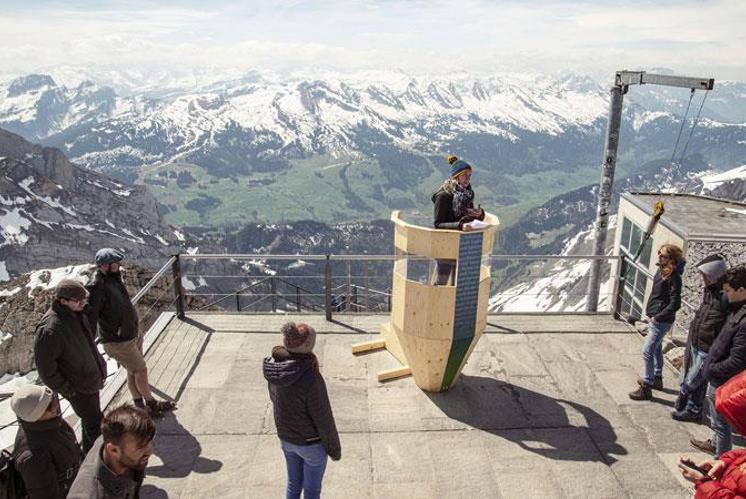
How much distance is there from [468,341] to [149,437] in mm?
5786

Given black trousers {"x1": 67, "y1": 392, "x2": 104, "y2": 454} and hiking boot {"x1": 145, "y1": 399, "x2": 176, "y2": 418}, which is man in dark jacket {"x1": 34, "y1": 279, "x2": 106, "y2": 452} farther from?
hiking boot {"x1": 145, "y1": 399, "x2": 176, "y2": 418}

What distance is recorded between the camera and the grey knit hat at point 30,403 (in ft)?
14.7

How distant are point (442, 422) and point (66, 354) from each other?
496 centimetres

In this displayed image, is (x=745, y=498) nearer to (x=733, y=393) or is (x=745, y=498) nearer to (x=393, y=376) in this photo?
(x=733, y=393)

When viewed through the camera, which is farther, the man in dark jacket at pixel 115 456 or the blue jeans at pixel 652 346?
the blue jeans at pixel 652 346

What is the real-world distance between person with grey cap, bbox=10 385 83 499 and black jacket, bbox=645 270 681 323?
25.6 feet

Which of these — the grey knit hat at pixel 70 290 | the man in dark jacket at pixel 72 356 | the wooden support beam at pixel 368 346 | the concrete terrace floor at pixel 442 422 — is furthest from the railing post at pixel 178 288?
the grey knit hat at pixel 70 290

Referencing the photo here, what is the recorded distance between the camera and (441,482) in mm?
7047

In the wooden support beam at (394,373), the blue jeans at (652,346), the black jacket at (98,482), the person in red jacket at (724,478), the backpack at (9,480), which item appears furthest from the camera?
the wooden support beam at (394,373)

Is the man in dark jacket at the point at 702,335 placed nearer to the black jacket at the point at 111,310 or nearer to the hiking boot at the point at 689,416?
the hiking boot at the point at 689,416

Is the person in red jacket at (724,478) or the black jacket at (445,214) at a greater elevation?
the black jacket at (445,214)

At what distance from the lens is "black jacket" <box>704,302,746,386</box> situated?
643cm

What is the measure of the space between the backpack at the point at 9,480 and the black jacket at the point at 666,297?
8.13 metres

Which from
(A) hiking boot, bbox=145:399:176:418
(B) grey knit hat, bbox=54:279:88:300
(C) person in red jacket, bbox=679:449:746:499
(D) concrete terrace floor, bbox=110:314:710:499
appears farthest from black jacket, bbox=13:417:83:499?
(C) person in red jacket, bbox=679:449:746:499
